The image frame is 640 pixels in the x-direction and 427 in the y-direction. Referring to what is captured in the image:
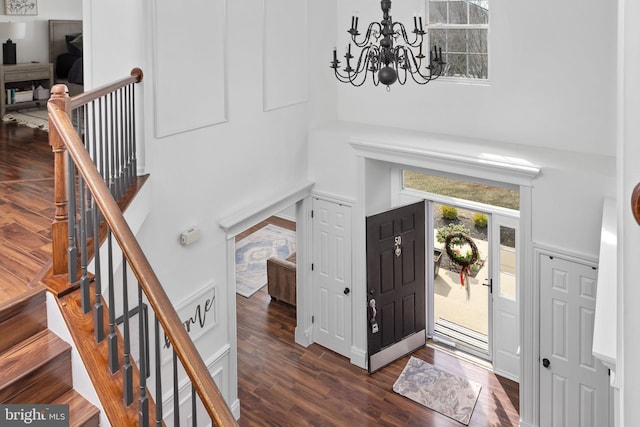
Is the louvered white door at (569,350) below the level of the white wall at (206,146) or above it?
below

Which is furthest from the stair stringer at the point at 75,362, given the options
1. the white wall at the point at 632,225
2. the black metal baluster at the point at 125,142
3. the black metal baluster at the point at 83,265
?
the white wall at the point at 632,225

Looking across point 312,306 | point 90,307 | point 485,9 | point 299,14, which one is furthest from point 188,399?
point 485,9

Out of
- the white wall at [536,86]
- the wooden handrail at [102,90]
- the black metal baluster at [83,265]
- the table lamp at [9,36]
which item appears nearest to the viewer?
the black metal baluster at [83,265]

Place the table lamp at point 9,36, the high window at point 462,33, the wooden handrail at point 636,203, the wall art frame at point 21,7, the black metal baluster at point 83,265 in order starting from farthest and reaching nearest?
the table lamp at point 9,36 < the wall art frame at point 21,7 < the high window at point 462,33 < the black metal baluster at point 83,265 < the wooden handrail at point 636,203

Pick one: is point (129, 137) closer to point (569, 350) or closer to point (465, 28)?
point (465, 28)

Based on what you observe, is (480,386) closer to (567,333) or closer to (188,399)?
(567,333)

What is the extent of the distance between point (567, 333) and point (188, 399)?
358 cm

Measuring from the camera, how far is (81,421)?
7.18 ft

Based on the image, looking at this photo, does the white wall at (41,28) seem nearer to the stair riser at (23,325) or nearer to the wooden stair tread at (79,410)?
the stair riser at (23,325)

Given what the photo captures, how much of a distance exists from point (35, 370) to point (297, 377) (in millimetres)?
4354

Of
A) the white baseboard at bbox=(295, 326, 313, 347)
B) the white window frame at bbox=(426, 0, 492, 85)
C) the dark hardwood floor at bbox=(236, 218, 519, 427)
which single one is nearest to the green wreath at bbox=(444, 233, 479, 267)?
the dark hardwood floor at bbox=(236, 218, 519, 427)

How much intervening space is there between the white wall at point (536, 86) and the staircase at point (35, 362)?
4.76m

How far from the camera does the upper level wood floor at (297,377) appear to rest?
180 inches

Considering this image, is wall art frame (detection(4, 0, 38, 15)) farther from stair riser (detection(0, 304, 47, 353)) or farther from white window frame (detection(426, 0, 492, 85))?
stair riser (detection(0, 304, 47, 353))
